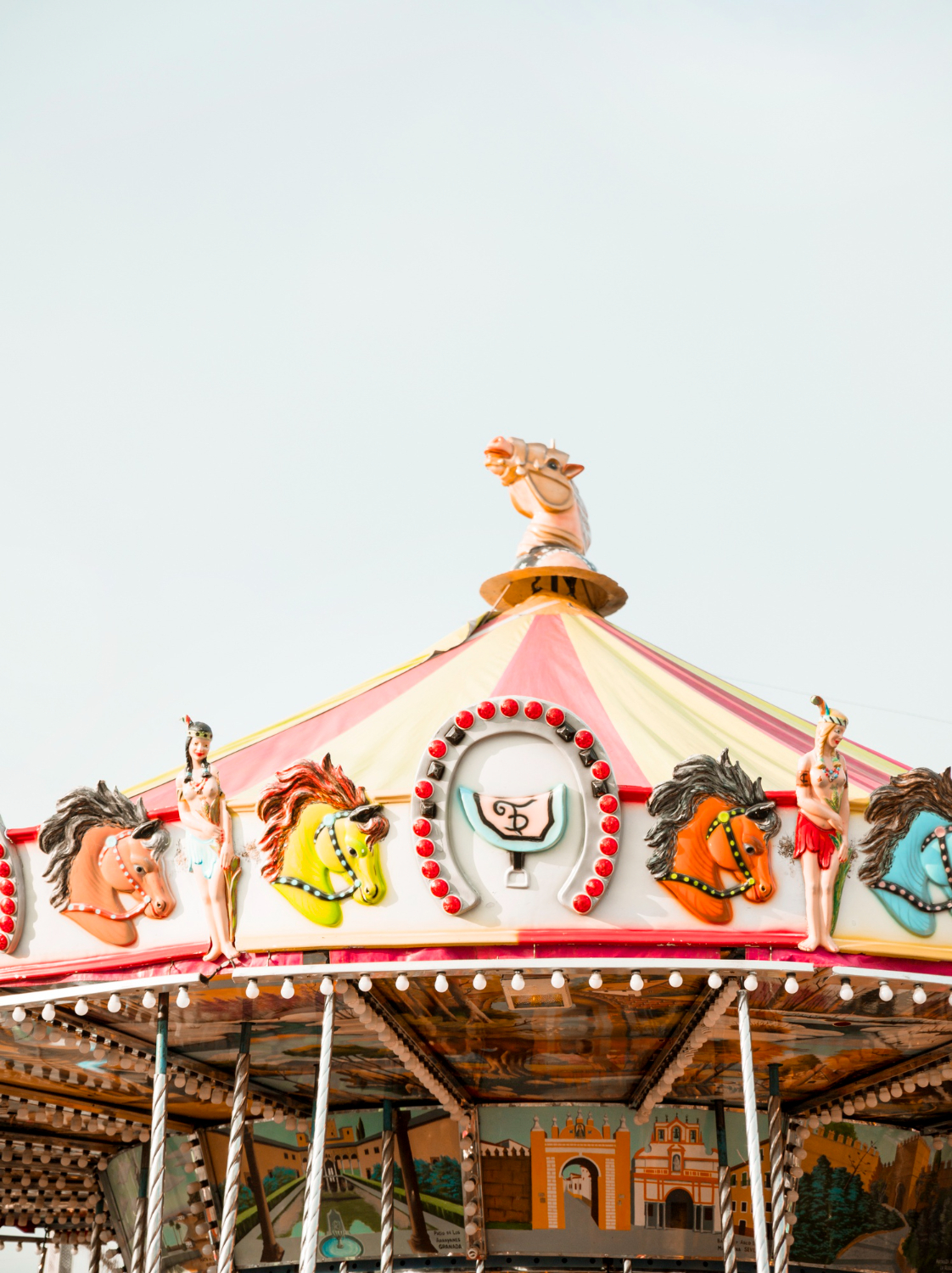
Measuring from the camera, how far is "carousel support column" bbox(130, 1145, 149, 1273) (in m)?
12.3

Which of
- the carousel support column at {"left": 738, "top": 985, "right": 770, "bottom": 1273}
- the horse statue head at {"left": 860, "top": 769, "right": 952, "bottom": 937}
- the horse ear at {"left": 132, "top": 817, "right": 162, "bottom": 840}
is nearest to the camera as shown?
the carousel support column at {"left": 738, "top": 985, "right": 770, "bottom": 1273}

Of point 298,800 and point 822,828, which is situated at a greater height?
point 298,800

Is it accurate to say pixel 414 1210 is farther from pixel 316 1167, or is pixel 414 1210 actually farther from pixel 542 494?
pixel 542 494

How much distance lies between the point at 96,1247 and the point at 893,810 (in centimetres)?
1151

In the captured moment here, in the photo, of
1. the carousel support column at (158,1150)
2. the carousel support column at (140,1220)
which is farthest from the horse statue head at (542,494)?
the carousel support column at (140,1220)

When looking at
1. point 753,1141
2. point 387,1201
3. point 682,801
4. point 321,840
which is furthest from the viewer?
point 387,1201

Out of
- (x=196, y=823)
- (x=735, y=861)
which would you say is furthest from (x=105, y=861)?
(x=735, y=861)

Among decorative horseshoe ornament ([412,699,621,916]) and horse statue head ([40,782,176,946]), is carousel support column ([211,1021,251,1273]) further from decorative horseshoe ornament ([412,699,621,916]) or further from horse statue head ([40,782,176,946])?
decorative horseshoe ornament ([412,699,621,916])

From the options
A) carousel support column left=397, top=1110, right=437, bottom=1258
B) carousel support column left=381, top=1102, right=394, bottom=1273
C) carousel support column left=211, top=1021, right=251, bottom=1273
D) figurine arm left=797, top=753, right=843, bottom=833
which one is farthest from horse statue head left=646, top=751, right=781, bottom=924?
carousel support column left=397, top=1110, right=437, bottom=1258

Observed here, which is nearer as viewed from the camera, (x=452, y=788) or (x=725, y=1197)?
(x=452, y=788)

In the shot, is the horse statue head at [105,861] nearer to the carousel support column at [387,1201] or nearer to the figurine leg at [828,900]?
the figurine leg at [828,900]

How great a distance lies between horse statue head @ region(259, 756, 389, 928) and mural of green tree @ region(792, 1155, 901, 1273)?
666cm

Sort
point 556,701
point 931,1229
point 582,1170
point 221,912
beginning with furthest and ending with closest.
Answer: point 931,1229 → point 582,1170 → point 556,701 → point 221,912

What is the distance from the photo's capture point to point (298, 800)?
24.3 ft
